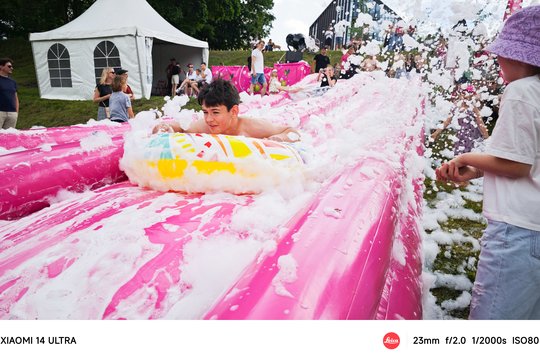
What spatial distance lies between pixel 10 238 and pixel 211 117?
118 centimetres

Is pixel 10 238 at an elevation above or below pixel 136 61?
below

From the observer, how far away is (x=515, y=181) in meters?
1.01

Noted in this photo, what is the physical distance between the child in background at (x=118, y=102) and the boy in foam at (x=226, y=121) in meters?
1.52

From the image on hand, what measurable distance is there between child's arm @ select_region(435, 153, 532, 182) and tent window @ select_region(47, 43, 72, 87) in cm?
907

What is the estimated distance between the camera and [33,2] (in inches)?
510

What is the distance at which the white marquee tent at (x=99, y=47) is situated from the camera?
7.86m

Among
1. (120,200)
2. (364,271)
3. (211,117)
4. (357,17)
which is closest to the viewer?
(364,271)

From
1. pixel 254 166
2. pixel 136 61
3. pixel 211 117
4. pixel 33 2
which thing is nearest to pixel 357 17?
pixel 211 117

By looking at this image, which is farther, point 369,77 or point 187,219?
point 369,77

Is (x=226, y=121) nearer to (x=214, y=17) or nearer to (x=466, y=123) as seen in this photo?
(x=466, y=123)
